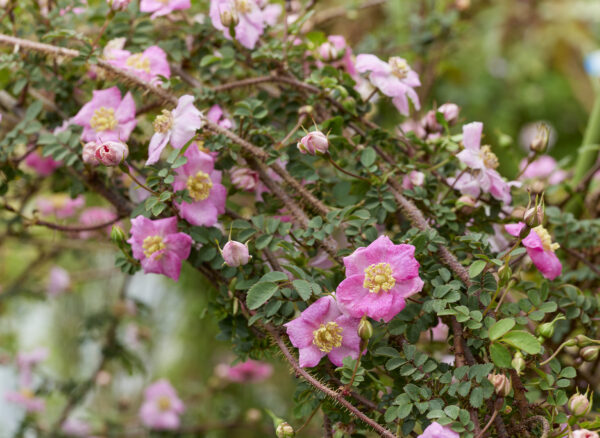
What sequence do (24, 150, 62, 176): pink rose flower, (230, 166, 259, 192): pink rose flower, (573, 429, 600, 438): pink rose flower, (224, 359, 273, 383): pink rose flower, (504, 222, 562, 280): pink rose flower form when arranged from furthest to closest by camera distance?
(224, 359, 273, 383): pink rose flower
(24, 150, 62, 176): pink rose flower
(230, 166, 259, 192): pink rose flower
(504, 222, 562, 280): pink rose flower
(573, 429, 600, 438): pink rose flower

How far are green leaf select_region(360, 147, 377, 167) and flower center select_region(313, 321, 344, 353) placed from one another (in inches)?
7.7

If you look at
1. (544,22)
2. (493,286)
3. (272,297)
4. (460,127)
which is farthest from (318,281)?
(544,22)

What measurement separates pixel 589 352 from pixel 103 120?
0.58 metres

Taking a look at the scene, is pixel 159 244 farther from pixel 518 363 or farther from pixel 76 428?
pixel 76 428

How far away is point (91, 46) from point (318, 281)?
0.37 meters

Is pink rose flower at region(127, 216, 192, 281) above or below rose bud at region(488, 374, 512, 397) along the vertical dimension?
below

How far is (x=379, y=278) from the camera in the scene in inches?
21.6

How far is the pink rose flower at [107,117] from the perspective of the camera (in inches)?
26.9

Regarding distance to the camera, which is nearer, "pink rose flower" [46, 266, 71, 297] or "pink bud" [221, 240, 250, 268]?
"pink bud" [221, 240, 250, 268]

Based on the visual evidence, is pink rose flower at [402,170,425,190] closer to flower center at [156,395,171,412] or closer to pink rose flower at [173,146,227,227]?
pink rose flower at [173,146,227,227]

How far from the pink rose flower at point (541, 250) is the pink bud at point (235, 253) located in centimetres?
27

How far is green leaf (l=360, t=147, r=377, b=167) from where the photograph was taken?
67cm

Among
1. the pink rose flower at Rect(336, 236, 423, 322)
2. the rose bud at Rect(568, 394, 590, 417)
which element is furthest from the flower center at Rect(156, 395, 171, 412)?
the rose bud at Rect(568, 394, 590, 417)

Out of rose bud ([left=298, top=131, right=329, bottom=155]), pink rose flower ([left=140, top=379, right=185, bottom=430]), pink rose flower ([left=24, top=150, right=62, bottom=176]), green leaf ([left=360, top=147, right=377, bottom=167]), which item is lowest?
pink rose flower ([left=140, top=379, right=185, bottom=430])
